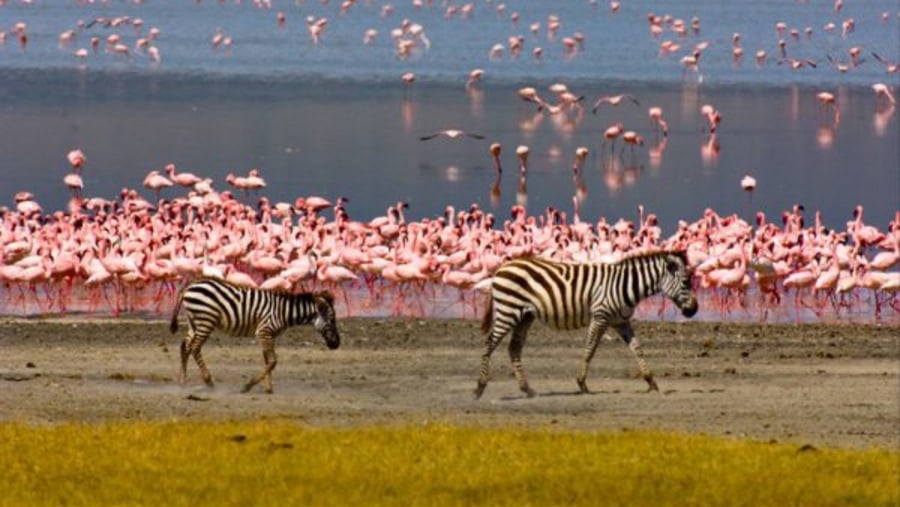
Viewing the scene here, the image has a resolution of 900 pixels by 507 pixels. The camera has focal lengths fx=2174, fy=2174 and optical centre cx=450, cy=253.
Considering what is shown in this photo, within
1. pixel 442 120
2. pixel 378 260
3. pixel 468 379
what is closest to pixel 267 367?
pixel 468 379

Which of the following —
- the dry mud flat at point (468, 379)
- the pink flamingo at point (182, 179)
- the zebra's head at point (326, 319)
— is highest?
the pink flamingo at point (182, 179)

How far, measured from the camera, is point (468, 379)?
20375 mm

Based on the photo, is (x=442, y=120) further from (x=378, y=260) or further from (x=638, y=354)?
(x=638, y=354)

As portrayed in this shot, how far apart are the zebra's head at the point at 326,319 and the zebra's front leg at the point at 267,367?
0.49 m

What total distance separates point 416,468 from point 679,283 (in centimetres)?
700

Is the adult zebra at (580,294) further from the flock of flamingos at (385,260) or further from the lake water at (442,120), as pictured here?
the lake water at (442,120)

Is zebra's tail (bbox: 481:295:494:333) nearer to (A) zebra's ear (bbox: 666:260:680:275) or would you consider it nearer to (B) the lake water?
(A) zebra's ear (bbox: 666:260:680:275)

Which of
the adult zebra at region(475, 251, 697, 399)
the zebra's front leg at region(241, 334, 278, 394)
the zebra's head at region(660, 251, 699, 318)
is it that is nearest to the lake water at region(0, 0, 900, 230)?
the zebra's head at region(660, 251, 699, 318)

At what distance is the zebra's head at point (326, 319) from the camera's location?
19297mm

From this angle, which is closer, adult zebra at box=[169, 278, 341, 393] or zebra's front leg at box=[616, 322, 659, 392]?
zebra's front leg at box=[616, 322, 659, 392]

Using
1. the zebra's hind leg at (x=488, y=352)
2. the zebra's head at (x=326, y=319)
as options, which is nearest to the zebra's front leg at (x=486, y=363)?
the zebra's hind leg at (x=488, y=352)

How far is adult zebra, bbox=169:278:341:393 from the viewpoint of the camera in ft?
63.0

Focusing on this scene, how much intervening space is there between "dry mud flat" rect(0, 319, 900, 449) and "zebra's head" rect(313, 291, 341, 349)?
0.47 metres

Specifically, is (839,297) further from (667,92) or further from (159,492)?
(667,92)
